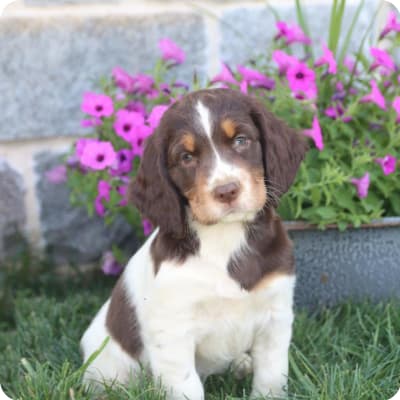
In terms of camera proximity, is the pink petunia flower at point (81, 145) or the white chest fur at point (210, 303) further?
the pink petunia flower at point (81, 145)

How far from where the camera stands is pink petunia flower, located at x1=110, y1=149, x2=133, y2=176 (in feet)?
13.2

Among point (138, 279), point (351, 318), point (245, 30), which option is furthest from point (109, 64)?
point (351, 318)

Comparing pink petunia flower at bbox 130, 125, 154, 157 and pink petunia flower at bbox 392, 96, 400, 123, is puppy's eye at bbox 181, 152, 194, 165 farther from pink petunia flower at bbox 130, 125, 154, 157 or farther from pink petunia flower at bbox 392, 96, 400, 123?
pink petunia flower at bbox 392, 96, 400, 123

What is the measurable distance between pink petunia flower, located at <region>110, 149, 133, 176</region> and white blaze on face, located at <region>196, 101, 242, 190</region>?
4.50 feet

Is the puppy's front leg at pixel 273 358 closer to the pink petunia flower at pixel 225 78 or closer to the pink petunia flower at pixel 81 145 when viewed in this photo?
the pink petunia flower at pixel 225 78

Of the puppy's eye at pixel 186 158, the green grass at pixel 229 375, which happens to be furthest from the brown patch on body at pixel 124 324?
the puppy's eye at pixel 186 158

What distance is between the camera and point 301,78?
373cm

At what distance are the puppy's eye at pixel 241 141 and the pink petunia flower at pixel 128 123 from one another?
1219mm

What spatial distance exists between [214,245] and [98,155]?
50.7 inches

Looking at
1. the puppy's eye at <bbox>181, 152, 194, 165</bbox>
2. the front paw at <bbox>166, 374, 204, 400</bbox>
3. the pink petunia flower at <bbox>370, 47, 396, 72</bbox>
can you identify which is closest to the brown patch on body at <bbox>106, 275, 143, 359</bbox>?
the front paw at <bbox>166, 374, 204, 400</bbox>

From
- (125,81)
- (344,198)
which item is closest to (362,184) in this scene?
(344,198)

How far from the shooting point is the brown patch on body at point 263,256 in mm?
2857

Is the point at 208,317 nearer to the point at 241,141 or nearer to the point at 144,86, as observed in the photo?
the point at 241,141

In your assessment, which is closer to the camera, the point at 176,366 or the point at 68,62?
the point at 176,366
